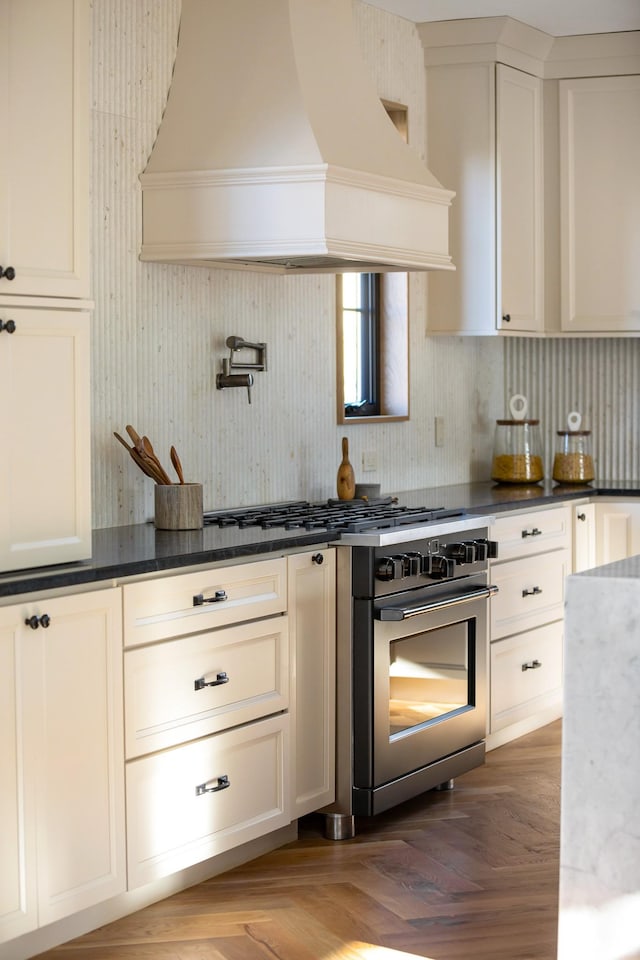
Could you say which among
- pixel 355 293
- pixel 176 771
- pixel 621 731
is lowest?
pixel 176 771

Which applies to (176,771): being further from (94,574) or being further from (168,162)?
(168,162)

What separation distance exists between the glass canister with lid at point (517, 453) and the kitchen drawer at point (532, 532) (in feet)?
1.40

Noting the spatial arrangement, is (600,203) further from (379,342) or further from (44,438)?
(44,438)


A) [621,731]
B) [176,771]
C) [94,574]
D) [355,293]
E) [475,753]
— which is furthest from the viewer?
[355,293]

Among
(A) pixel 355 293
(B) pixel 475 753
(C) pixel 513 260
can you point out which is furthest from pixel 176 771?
(C) pixel 513 260

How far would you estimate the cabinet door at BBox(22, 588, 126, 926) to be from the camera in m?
2.77

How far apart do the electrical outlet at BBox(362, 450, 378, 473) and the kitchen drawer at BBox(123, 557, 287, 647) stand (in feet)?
4.71

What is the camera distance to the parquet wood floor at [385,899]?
9.83ft

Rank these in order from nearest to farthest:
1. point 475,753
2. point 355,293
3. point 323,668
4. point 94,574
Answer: point 94,574, point 323,668, point 475,753, point 355,293

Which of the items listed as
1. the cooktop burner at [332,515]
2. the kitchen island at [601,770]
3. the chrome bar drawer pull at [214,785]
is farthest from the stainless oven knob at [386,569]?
the kitchen island at [601,770]

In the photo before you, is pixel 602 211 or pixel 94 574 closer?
pixel 94 574

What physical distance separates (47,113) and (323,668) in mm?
1663

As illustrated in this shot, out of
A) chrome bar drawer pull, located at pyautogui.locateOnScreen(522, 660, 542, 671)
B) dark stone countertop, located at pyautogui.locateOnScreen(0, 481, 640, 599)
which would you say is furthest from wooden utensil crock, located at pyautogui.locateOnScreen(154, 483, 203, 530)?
chrome bar drawer pull, located at pyautogui.locateOnScreen(522, 660, 542, 671)

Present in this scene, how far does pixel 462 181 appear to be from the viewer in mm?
5156
